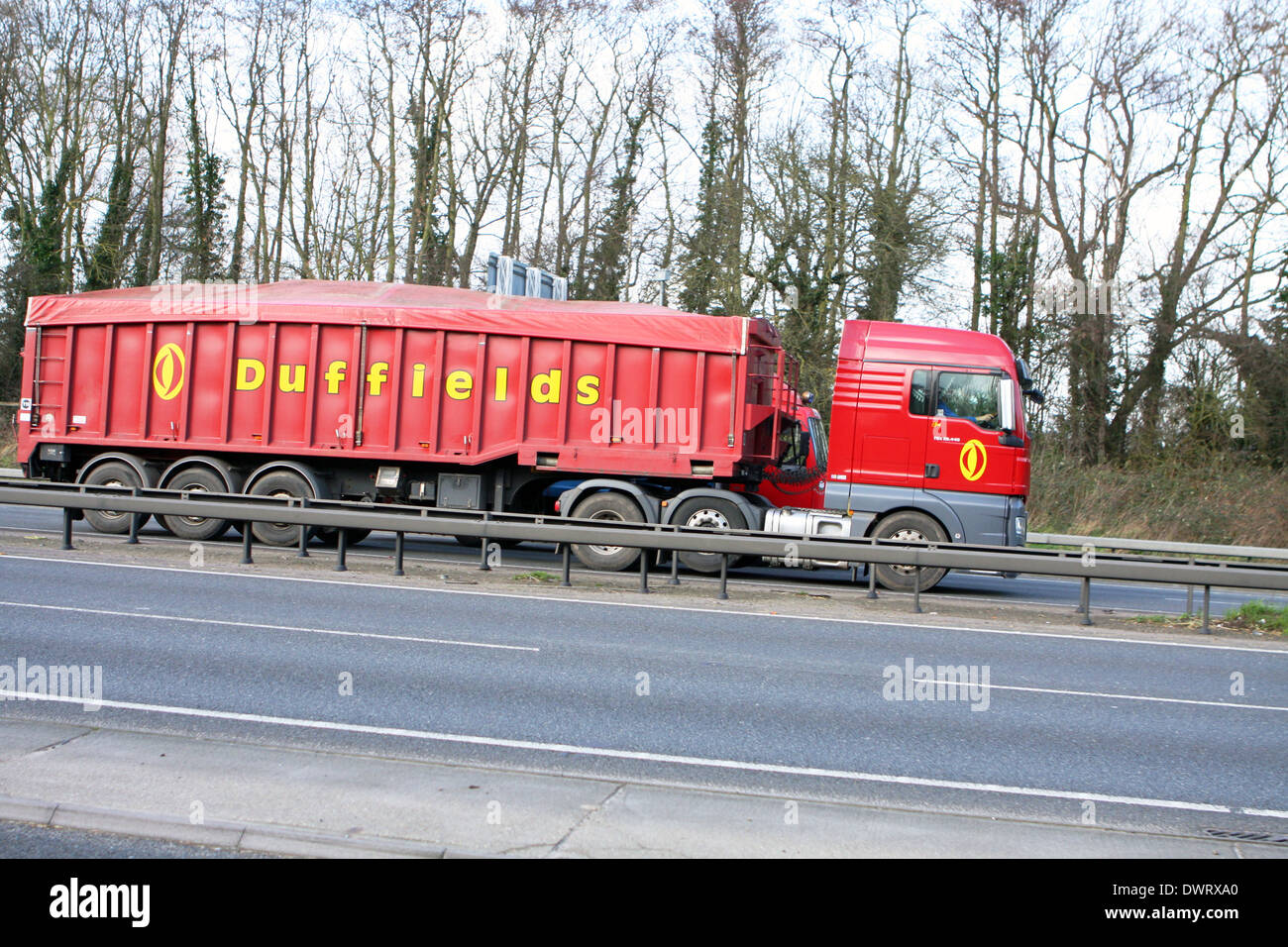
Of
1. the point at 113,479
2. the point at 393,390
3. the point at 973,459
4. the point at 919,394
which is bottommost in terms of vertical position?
the point at 113,479

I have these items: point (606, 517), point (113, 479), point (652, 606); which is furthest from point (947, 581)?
point (113, 479)

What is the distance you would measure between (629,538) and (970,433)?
4667 mm

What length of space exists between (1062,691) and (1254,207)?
86.2 feet

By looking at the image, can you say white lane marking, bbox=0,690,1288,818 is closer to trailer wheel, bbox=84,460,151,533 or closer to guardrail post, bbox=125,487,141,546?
guardrail post, bbox=125,487,141,546

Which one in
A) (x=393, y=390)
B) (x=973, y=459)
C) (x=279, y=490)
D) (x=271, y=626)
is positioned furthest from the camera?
(x=279, y=490)

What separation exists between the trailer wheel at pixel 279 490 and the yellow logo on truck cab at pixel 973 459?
8948 millimetres

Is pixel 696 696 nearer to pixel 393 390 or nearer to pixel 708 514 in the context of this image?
pixel 708 514

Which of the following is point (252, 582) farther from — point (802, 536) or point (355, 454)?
point (802, 536)

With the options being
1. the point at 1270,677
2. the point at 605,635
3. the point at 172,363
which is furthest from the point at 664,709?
the point at 172,363

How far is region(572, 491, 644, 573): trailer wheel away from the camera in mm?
15094

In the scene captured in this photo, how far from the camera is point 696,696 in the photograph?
791 cm

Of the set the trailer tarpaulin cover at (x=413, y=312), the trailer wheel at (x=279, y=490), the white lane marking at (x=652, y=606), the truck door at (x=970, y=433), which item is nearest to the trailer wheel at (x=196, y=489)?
the trailer wheel at (x=279, y=490)

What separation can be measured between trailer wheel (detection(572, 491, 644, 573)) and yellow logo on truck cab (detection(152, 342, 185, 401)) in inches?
248
